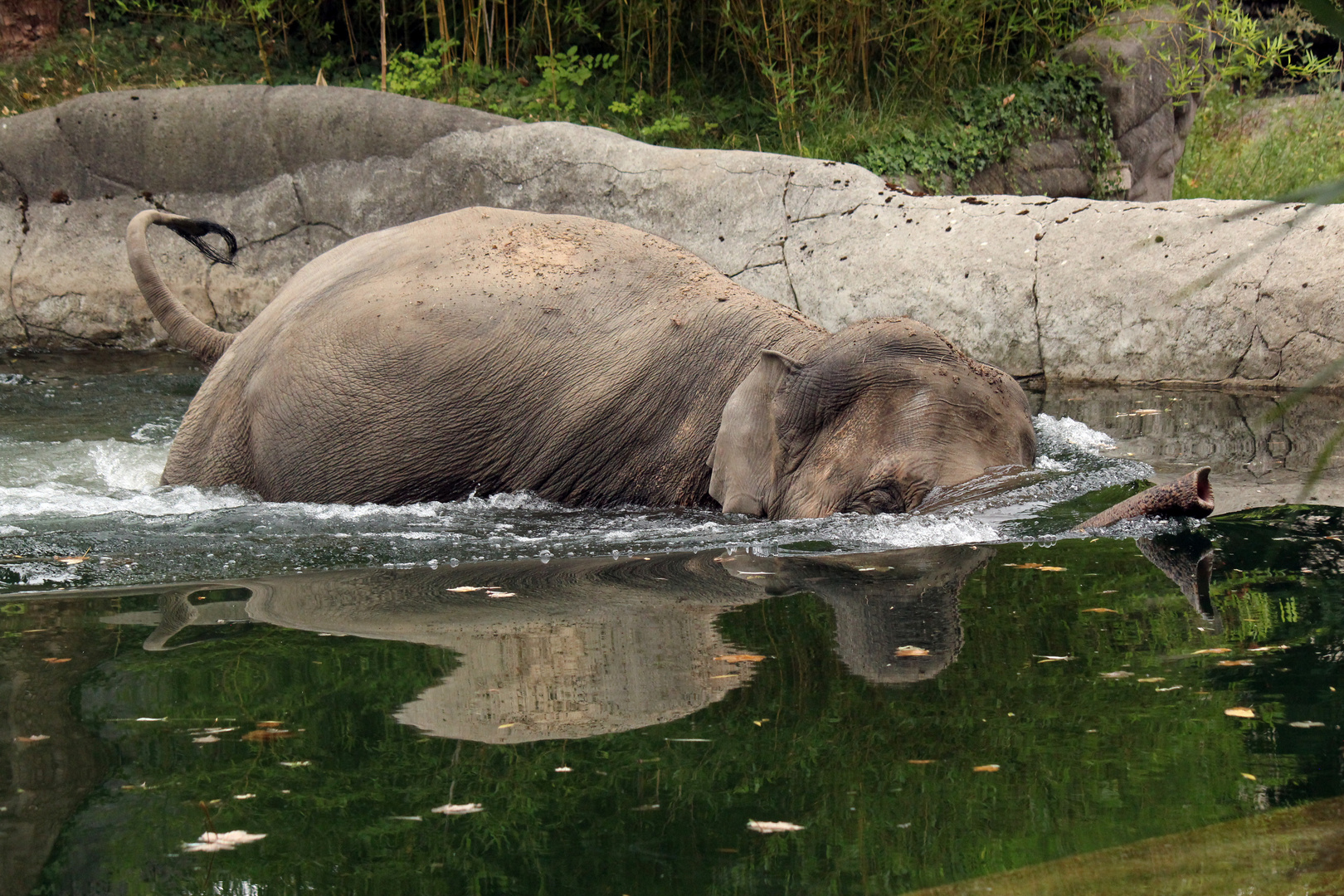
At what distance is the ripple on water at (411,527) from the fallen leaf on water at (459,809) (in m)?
2.18

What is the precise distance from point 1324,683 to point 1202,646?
34 centimetres

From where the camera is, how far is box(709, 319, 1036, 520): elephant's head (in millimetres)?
4816

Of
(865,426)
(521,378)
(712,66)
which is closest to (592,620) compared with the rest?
(865,426)

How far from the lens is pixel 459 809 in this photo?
8.20ft

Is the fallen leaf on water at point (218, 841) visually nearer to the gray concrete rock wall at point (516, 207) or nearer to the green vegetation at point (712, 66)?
the gray concrete rock wall at point (516, 207)

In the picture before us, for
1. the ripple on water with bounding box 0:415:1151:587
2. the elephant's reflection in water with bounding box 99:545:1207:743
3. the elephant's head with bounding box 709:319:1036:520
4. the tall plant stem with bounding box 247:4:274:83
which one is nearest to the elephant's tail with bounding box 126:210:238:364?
the ripple on water with bounding box 0:415:1151:587

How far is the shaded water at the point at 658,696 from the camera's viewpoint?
92.1 inches

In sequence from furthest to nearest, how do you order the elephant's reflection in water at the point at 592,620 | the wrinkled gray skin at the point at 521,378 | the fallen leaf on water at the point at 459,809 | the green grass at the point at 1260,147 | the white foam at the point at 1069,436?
1. the green grass at the point at 1260,147
2. the white foam at the point at 1069,436
3. the wrinkled gray skin at the point at 521,378
4. the elephant's reflection in water at the point at 592,620
5. the fallen leaf on water at the point at 459,809

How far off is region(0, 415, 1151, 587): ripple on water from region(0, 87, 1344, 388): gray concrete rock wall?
203 cm

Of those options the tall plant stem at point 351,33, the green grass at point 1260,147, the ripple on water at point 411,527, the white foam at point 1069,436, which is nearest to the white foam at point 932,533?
the ripple on water at point 411,527

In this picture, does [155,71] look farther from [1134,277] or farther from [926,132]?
[1134,277]

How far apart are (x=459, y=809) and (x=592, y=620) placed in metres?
1.29

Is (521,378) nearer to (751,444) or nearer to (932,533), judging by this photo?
(751,444)

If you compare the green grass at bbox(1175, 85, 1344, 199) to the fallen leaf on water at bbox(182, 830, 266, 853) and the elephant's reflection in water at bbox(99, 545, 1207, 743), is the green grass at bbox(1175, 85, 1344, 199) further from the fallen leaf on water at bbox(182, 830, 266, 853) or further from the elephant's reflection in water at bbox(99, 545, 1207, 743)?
the fallen leaf on water at bbox(182, 830, 266, 853)
